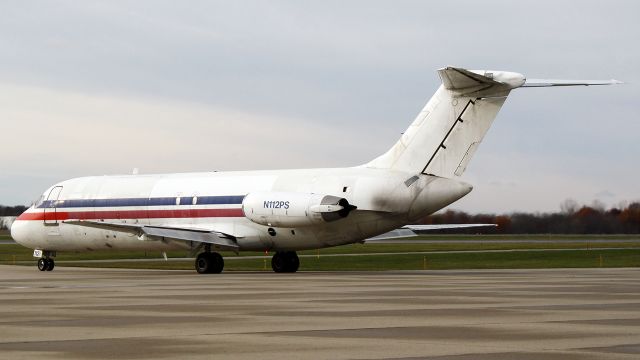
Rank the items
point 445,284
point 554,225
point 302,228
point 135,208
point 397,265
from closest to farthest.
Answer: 1. point 445,284
2. point 302,228
3. point 135,208
4. point 397,265
5. point 554,225

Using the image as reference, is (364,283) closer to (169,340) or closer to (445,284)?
(445,284)

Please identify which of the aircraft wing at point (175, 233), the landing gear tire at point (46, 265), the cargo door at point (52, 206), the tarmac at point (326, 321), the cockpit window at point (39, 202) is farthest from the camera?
the cockpit window at point (39, 202)

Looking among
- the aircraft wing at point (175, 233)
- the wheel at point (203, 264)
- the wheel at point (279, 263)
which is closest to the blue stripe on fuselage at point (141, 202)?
the aircraft wing at point (175, 233)

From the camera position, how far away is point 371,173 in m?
40.8

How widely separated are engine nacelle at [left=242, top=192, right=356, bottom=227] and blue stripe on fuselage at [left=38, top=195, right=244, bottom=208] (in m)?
Answer: 1.80

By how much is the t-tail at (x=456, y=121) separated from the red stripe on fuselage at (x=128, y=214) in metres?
8.04

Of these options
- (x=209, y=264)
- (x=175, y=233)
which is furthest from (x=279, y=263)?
(x=175, y=233)

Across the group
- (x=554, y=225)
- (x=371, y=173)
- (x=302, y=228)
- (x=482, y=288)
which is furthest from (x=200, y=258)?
(x=554, y=225)

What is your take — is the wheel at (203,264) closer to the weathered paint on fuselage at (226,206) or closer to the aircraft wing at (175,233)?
the aircraft wing at (175,233)

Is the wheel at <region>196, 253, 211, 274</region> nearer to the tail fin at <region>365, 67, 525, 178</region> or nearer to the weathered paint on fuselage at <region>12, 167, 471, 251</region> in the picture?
the weathered paint on fuselage at <region>12, 167, 471, 251</region>

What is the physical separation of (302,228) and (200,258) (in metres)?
4.46

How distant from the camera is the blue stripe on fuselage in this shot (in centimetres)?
4450

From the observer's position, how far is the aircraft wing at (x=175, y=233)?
1677 inches

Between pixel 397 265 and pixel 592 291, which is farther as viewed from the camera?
pixel 397 265
